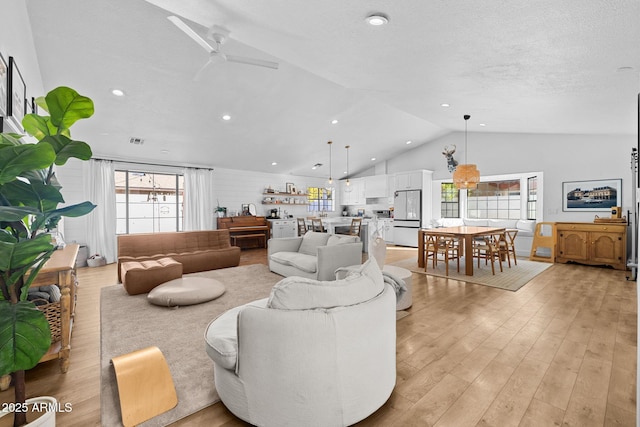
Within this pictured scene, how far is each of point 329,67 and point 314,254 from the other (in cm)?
280

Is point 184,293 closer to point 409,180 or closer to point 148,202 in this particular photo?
point 148,202

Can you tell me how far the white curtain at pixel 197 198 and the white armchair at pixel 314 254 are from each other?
10.8 feet

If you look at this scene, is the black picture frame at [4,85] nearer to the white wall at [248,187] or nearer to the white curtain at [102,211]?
the white curtain at [102,211]

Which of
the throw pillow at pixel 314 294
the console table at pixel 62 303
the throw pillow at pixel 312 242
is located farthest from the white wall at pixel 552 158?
the console table at pixel 62 303

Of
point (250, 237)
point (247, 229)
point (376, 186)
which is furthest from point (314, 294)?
point (376, 186)

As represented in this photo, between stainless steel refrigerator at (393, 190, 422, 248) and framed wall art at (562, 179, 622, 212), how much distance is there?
323 cm

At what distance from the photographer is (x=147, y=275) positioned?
371 centimetres

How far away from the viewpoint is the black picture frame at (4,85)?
1918 mm

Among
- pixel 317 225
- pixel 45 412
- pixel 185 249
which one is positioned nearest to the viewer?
pixel 45 412

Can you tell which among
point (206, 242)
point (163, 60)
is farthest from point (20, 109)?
point (206, 242)

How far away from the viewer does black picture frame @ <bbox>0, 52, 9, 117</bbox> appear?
192 cm

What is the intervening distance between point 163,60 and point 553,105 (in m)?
5.35

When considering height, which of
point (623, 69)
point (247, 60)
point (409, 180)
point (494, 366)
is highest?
point (247, 60)

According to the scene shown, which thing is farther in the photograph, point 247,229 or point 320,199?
point 320,199
